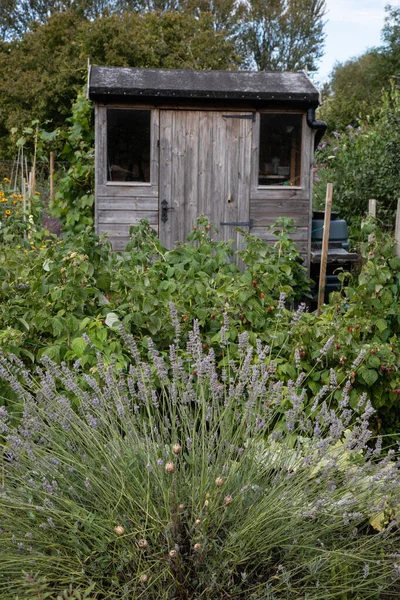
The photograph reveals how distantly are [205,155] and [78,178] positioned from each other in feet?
5.67

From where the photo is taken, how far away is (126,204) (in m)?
9.26

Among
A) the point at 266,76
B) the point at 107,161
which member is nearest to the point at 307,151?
the point at 266,76

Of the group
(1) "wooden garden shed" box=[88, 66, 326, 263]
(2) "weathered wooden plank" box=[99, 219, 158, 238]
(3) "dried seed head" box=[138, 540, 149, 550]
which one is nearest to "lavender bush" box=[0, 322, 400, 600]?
(3) "dried seed head" box=[138, 540, 149, 550]

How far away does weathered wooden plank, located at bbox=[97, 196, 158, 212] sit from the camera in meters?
9.23

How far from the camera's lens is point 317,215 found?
9922 mm

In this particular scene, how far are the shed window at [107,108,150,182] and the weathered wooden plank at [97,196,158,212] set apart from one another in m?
0.25

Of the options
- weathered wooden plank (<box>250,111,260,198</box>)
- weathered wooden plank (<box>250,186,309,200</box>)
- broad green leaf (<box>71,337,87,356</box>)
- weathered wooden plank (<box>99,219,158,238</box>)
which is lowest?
broad green leaf (<box>71,337,87,356</box>)

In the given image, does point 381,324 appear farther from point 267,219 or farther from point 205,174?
point 205,174

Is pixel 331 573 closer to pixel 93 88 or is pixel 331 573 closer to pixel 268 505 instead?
pixel 268 505

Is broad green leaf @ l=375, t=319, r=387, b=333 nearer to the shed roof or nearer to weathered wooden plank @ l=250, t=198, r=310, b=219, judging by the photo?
weathered wooden plank @ l=250, t=198, r=310, b=219

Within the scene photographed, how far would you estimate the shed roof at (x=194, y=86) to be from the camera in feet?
29.1

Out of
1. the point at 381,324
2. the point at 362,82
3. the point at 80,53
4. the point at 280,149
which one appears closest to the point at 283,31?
the point at 362,82

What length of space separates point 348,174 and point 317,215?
13.6 feet

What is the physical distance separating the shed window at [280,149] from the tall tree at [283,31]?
2962cm
